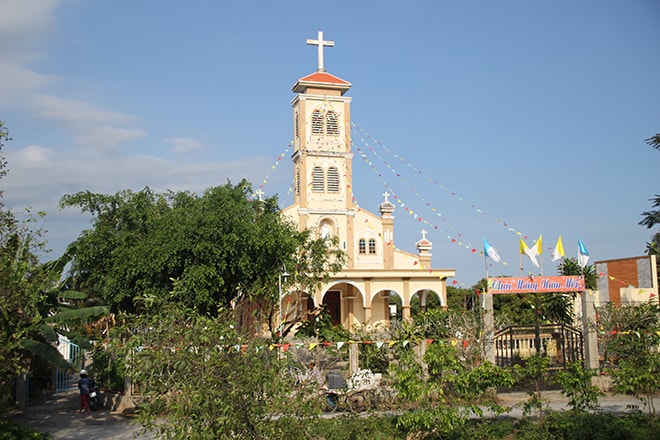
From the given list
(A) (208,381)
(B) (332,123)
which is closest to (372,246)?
(B) (332,123)

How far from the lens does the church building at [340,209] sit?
117 feet

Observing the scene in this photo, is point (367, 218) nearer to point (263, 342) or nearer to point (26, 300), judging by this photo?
point (26, 300)

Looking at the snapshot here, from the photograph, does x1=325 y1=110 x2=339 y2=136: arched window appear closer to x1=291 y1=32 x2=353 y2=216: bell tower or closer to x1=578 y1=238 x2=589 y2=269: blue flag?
x1=291 y1=32 x2=353 y2=216: bell tower

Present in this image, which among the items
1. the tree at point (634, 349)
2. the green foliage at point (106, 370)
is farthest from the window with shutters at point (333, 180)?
the green foliage at point (106, 370)

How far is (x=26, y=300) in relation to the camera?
554 inches

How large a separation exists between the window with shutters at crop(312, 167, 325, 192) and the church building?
6cm

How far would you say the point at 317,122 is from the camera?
3622cm

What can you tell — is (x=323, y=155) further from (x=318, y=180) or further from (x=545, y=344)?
(x=545, y=344)

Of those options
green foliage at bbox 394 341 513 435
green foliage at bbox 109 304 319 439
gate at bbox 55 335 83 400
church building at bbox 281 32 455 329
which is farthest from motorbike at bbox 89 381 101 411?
church building at bbox 281 32 455 329

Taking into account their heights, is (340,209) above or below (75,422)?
above

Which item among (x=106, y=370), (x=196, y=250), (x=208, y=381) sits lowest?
(x=106, y=370)

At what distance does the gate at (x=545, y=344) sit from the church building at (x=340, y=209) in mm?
10029

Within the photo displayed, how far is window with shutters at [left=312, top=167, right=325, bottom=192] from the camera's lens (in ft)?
118

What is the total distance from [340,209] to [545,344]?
18928 mm
